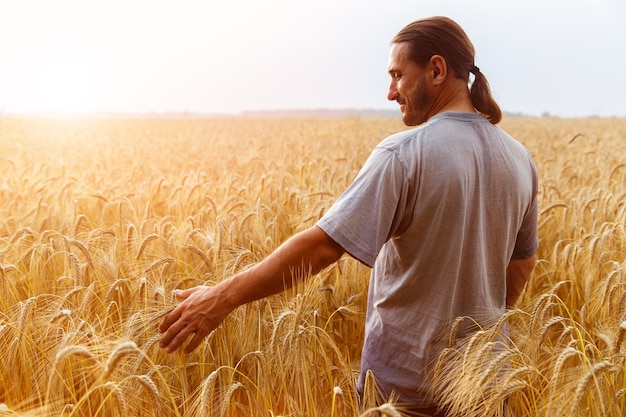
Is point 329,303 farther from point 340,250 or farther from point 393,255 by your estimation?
point 340,250

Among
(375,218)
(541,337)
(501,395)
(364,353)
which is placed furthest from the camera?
(364,353)

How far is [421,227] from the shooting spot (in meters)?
1.59

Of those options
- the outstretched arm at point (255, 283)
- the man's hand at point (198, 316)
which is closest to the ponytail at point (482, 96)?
the outstretched arm at point (255, 283)

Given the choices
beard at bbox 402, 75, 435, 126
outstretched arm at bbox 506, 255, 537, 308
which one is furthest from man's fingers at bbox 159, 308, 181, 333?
outstretched arm at bbox 506, 255, 537, 308

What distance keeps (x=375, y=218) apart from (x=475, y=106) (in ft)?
2.01

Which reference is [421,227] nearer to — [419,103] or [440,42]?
[419,103]

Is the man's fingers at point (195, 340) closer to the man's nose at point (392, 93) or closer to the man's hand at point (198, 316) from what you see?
the man's hand at point (198, 316)

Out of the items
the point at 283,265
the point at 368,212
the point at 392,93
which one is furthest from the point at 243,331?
the point at 392,93

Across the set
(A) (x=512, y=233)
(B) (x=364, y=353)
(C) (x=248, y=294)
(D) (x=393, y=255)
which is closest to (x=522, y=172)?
(A) (x=512, y=233)

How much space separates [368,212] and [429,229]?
0.24 meters

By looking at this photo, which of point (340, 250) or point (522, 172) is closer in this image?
point (340, 250)

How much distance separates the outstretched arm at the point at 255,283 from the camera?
1.46m

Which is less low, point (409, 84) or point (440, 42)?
point (440, 42)

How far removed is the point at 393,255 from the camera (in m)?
1.69
